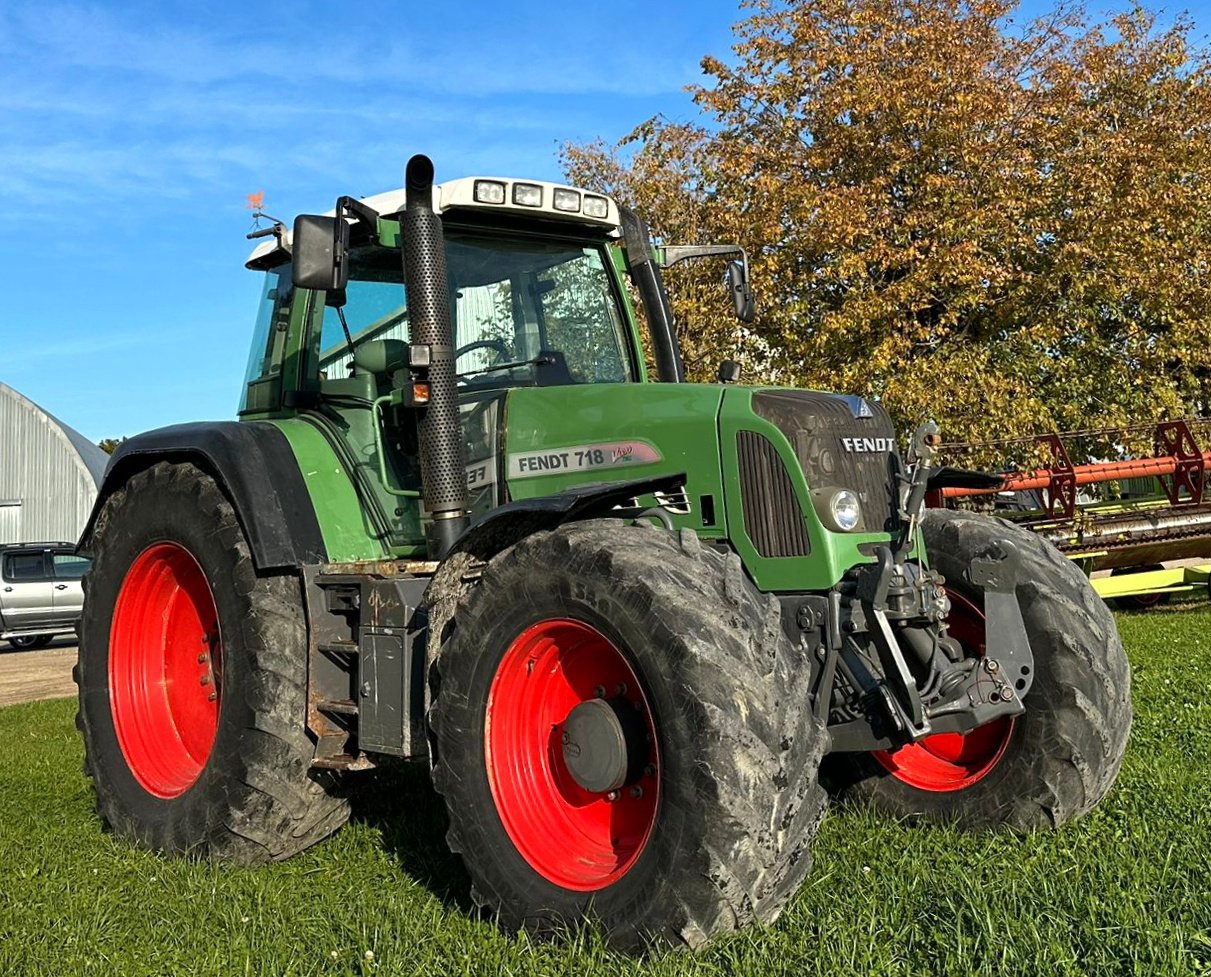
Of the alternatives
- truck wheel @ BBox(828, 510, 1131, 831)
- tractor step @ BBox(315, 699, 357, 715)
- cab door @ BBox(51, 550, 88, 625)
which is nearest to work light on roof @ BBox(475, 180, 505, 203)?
tractor step @ BBox(315, 699, 357, 715)

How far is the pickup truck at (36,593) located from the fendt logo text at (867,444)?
16229mm

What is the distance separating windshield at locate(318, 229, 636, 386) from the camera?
5012mm

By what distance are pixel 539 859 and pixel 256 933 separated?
96 centimetres

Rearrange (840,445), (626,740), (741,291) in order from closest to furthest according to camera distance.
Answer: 1. (626,740)
2. (840,445)
3. (741,291)

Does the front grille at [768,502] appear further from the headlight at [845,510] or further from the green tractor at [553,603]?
the headlight at [845,510]

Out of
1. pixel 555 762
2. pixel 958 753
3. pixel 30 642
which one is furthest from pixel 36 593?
pixel 958 753

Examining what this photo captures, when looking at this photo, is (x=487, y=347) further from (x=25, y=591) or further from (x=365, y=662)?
(x=25, y=591)

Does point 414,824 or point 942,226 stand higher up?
point 942,226

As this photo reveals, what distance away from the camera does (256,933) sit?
12.7ft

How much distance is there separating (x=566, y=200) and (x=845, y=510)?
189 centimetres

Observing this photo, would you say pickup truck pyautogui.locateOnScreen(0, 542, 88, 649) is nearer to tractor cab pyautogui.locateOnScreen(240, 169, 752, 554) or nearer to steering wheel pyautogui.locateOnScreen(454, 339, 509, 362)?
tractor cab pyautogui.locateOnScreen(240, 169, 752, 554)

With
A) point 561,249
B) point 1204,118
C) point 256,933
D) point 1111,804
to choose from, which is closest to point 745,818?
point 256,933

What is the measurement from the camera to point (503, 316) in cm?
509

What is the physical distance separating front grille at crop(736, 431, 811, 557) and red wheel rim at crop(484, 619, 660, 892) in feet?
2.20
